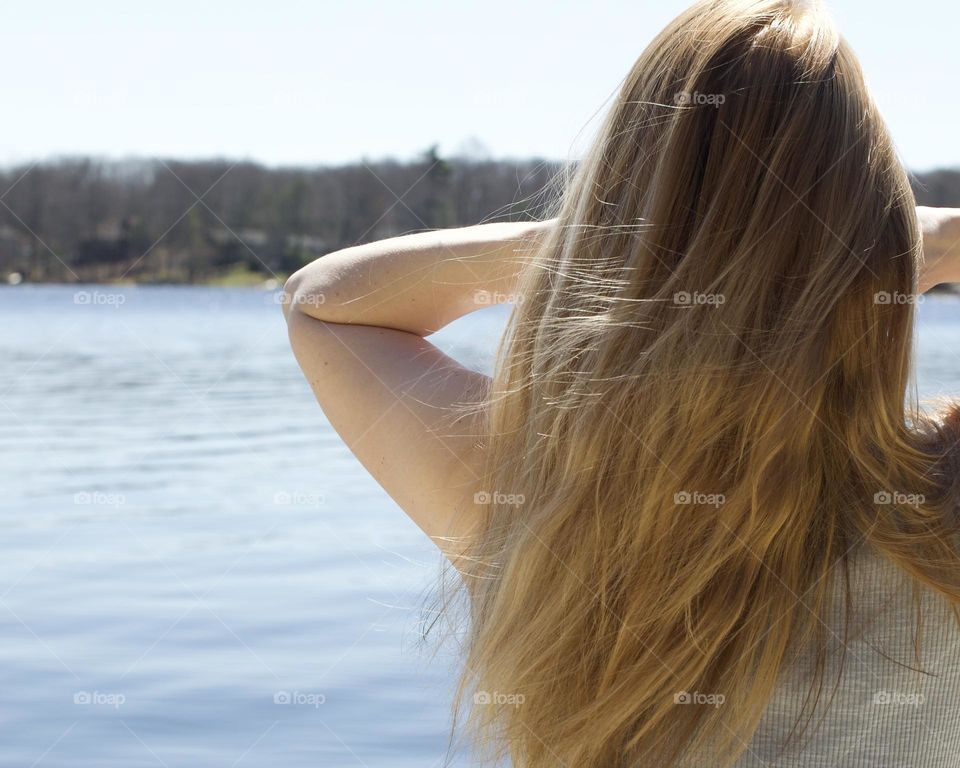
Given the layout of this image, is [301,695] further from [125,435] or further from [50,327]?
[50,327]

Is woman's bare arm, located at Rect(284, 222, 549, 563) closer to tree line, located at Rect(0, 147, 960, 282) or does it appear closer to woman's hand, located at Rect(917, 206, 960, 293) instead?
woman's hand, located at Rect(917, 206, 960, 293)

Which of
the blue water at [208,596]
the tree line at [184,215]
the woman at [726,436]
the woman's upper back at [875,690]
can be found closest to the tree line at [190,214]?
the tree line at [184,215]

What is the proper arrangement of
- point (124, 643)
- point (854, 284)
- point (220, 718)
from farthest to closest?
point (124, 643)
point (220, 718)
point (854, 284)

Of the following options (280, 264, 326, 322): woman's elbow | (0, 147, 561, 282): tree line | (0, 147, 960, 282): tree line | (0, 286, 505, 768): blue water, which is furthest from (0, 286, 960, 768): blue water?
(0, 147, 960, 282): tree line

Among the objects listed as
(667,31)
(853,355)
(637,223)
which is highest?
(667,31)

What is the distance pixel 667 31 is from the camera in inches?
35.8

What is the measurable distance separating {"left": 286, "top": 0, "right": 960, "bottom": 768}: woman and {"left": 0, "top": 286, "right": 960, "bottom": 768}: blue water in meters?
0.26

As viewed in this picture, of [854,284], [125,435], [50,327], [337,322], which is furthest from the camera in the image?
[50,327]

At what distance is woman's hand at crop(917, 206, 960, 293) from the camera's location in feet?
3.51

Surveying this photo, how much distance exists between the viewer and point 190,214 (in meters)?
33.4

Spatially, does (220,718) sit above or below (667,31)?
below

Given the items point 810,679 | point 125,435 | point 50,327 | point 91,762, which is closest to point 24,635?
point 91,762

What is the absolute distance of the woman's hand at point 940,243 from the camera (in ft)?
3.51

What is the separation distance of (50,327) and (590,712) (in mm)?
22012
